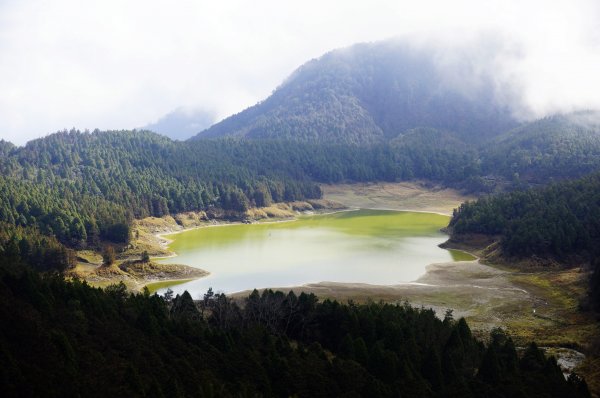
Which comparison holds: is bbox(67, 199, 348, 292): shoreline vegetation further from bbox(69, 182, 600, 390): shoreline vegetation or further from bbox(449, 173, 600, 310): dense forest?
bbox(449, 173, 600, 310): dense forest

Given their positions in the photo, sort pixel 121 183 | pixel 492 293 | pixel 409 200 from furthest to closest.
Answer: pixel 409 200
pixel 121 183
pixel 492 293

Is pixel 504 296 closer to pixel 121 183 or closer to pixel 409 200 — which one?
pixel 121 183

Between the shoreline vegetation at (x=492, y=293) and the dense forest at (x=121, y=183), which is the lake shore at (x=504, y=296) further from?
the dense forest at (x=121, y=183)

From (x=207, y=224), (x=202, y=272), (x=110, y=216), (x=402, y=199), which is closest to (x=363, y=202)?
(x=402, y=199)

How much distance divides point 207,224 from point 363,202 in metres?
61.2

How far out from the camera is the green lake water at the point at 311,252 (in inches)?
3184

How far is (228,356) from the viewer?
1411 inches

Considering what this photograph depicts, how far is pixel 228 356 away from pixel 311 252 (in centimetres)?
6738

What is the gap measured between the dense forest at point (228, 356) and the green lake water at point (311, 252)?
29.2m

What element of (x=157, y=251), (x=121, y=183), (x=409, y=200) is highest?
(x=121, y=183)

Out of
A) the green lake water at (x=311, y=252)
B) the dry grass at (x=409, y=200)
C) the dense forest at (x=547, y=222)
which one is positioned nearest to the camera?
the green lake water at (x=311, y=252)

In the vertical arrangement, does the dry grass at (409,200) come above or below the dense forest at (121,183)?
below

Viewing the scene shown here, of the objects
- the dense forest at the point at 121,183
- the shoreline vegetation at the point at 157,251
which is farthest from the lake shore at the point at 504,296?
the dense forest at the point at 121,183

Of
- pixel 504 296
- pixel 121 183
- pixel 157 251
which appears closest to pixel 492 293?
pixel 504 296
